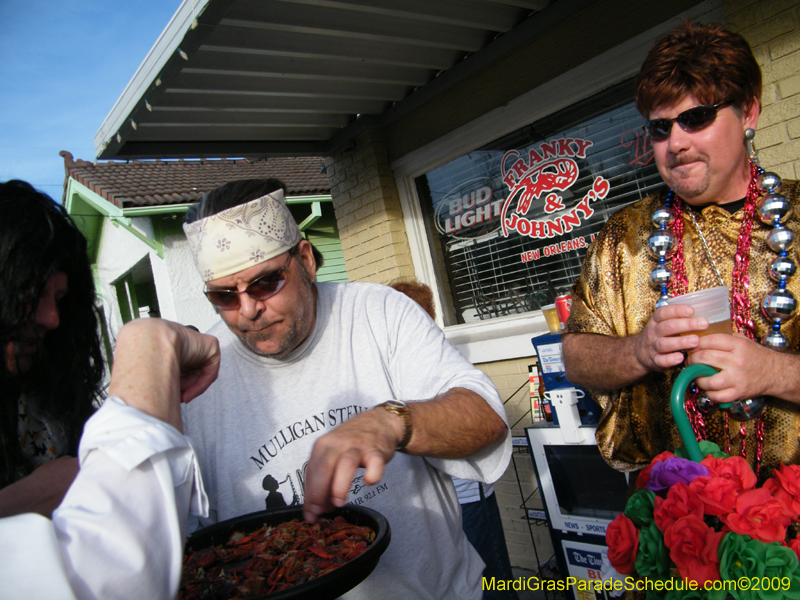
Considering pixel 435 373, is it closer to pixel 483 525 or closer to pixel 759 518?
pixel 759 518

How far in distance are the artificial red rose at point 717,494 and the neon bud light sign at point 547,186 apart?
3102 mm

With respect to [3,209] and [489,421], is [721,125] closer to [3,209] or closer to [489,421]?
[489,421]

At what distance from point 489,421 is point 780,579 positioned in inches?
25.6

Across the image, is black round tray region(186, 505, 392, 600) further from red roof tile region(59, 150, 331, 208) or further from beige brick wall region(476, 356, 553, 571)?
red roof tile region(59, 150, 331, 208)

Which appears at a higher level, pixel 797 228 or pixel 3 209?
pixel 3 209

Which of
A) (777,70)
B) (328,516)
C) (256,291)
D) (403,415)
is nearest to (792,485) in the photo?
(403,415)

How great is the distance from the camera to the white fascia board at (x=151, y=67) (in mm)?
3045

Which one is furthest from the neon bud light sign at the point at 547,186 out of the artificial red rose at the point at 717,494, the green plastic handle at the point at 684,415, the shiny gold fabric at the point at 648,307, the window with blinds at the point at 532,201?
the artificial red rose at the point at 717,494

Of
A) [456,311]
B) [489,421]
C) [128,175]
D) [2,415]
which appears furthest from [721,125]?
[128,175]

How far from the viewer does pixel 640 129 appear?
11.9 feet

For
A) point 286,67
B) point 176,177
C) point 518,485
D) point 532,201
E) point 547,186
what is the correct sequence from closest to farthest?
point 286,67
point 547,186
point 532,201
point 518,485
point 176,177

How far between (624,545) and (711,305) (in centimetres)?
65

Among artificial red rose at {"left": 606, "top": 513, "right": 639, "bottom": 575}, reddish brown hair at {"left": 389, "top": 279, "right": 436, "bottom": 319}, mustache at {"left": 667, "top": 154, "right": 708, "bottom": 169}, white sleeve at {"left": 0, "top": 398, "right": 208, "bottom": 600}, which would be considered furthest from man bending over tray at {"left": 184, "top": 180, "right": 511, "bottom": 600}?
reddish brown hair at {"left": 389, "top": 279, "right": 436, "bottom": 319}

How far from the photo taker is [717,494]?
3.58 ft
